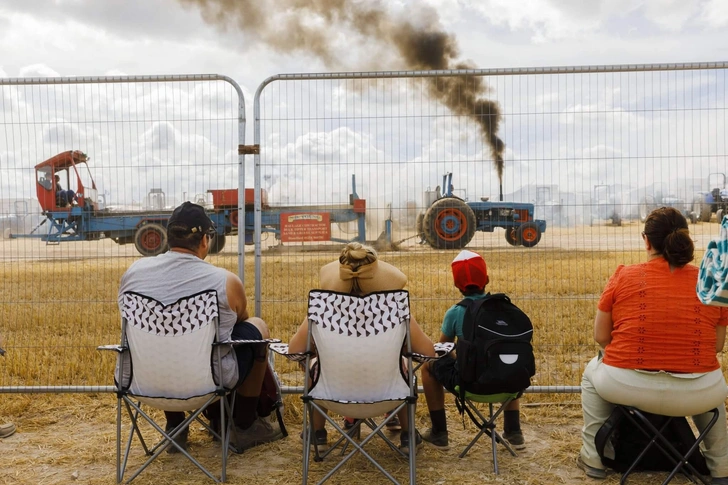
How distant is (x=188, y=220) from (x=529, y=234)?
2467 millimetres

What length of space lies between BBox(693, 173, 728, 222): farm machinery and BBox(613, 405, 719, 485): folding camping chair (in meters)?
1.76

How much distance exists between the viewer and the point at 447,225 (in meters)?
5.26

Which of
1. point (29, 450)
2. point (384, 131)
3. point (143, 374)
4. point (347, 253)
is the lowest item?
point (29, 450)

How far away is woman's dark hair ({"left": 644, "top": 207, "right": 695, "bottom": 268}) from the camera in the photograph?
132 inches

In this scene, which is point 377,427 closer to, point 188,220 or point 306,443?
point 306,443

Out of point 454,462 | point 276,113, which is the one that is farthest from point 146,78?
point 454,462

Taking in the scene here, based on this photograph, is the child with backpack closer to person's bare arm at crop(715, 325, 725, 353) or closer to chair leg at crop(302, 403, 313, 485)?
chair leg at crop(302, 403, 313, 485)

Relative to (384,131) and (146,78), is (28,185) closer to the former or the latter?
(146,78)

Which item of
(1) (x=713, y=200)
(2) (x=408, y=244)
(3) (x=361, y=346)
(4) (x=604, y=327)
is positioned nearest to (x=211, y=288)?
(3) (x=361, y=346)

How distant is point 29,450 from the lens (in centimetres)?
413

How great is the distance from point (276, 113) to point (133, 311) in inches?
79.5

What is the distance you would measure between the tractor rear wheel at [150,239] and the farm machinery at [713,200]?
3.81m

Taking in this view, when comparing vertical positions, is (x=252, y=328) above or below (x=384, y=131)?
below

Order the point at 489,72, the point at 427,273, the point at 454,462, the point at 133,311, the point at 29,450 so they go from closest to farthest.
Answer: the point at 133,311, the point at 454,462, the point at 29,450, the point at 489,72, the point at 427,273
